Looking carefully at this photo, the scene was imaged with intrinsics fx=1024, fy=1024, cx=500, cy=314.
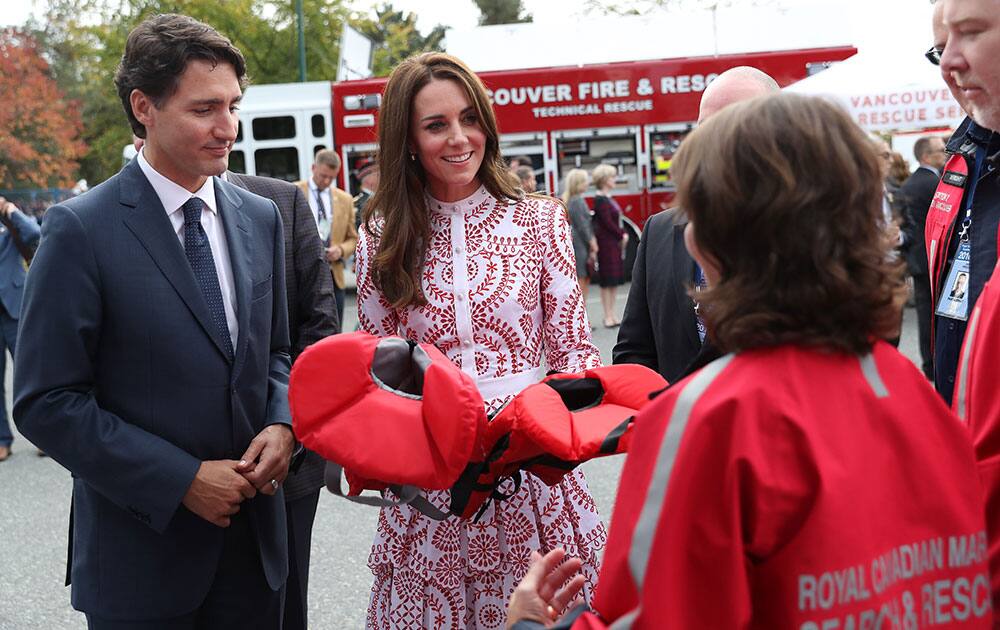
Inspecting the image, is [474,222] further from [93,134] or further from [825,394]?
[93,134]

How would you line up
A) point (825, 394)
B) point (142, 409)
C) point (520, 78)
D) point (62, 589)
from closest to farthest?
point (825, 394)
point (142, 409)
point (62, 589)
point (520, 78)

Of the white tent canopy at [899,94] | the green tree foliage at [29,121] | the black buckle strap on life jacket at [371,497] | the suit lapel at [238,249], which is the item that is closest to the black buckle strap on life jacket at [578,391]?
the black buckle strap on life jacket at [371,497]

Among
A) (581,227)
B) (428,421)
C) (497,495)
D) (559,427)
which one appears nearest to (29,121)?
(581,227)

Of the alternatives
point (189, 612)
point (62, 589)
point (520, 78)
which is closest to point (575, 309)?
point (189, 612)

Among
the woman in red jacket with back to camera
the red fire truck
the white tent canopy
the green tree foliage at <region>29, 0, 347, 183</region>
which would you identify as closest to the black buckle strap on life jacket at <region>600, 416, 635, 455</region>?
the woman in red jacket with back to camera

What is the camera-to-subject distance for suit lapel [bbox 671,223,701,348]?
2.74 meters

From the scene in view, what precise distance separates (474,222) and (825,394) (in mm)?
1573

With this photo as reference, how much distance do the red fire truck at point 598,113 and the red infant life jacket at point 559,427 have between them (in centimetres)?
1345

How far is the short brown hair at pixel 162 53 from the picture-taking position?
2.41 m

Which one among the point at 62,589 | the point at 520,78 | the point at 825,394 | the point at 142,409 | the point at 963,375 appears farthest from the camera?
the point at 520,78

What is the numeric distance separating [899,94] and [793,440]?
9475 mm

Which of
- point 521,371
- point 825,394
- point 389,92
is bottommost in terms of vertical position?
point 521,371

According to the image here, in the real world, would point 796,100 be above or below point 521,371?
above

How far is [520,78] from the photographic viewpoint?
15.8 metres
